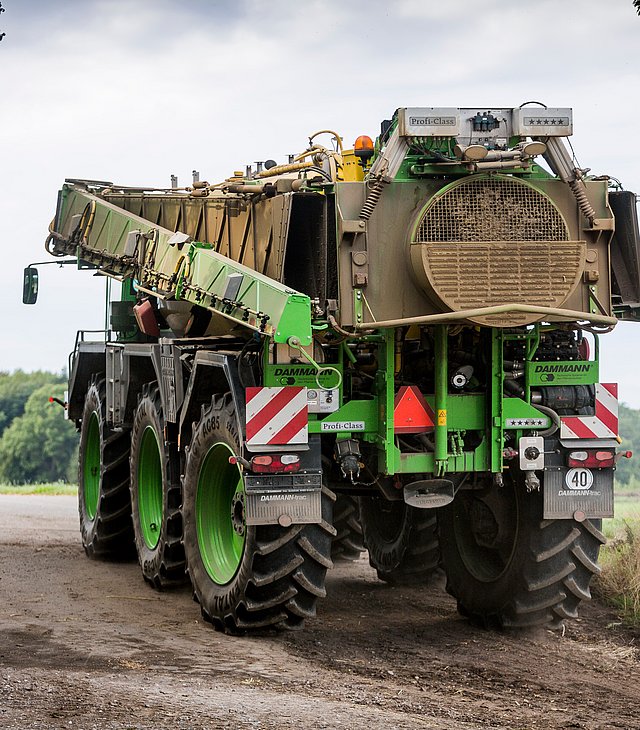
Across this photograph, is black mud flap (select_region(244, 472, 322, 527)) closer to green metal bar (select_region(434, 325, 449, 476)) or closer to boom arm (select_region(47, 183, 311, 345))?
green metal bar (select_region(434, 325, 449, 476))

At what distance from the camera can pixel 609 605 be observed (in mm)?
10289

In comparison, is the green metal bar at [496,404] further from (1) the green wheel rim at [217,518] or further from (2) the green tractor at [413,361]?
(1) the green wheel rim at [217,518]

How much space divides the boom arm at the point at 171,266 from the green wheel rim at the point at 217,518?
1.29 m

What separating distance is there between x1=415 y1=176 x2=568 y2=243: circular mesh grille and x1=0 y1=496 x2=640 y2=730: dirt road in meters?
2.71

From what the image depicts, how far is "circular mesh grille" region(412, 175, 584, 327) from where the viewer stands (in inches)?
323

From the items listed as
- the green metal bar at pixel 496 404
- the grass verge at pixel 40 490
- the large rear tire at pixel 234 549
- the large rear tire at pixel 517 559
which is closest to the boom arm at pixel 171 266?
the large rear tire at pixel 234 549

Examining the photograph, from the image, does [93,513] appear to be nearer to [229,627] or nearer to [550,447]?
[229,627]

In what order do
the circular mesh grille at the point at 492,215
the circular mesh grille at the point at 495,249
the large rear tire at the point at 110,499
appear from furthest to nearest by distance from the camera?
the large rear tire at the point at 110,499 → the circular mesh grille at the point at 492,215 → the circular mesh grille at the point at 495,249

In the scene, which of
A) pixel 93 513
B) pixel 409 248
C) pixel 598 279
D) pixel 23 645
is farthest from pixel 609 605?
pixel 93 513

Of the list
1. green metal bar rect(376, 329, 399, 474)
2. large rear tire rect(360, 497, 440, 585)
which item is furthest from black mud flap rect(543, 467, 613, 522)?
large rear tire rect(360, 497, 440, 585)

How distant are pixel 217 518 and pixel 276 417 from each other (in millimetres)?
1435

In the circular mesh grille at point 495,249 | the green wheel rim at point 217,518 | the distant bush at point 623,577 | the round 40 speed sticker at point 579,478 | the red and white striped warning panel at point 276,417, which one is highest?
the circular mesh grille at point 495,249

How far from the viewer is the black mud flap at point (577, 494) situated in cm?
889

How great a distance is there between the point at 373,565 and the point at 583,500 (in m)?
3.10
